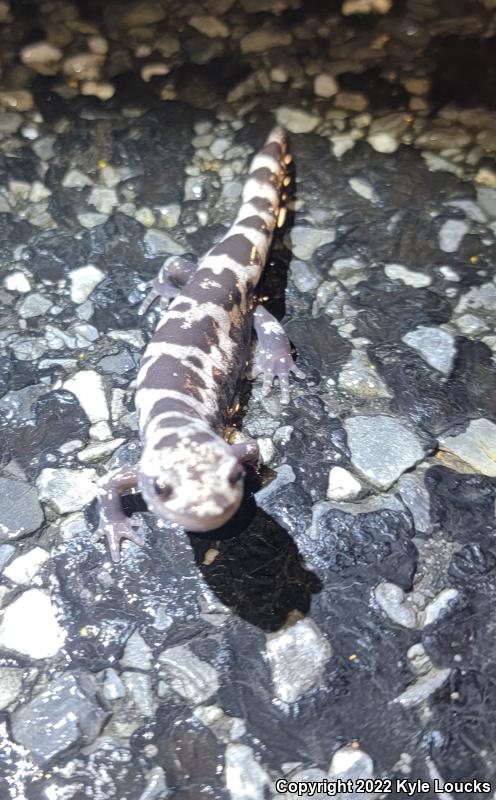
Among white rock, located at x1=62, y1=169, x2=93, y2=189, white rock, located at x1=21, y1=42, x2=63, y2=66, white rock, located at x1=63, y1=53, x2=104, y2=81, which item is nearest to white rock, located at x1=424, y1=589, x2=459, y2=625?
white rock, located at x1=62, y1=169, x2=93, y2=189

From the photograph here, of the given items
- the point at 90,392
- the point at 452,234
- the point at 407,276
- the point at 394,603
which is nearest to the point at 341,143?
the point at 452,234

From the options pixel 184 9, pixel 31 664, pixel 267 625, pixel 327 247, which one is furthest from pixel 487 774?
pixel 184 9

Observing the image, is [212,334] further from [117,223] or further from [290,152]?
[290,152]

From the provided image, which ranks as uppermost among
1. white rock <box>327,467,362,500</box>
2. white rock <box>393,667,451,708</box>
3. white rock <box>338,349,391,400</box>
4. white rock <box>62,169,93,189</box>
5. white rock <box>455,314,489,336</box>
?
white rock <box>62,169,93,189</box>

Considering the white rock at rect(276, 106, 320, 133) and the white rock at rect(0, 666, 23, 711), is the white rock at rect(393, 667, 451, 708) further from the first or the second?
the white rock at rect(276, 106, 320, 133)

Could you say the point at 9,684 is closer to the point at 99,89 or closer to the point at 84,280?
the point at 84,280

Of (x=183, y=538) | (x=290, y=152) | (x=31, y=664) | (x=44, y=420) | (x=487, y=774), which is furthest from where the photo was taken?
(x=290, y=152)

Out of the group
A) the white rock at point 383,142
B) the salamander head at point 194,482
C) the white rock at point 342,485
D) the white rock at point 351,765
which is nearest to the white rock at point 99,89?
the white rock at point 383,142
